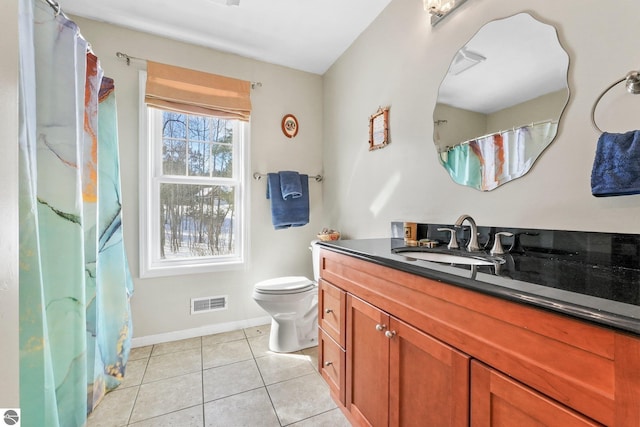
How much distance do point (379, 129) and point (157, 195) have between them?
5.97ft

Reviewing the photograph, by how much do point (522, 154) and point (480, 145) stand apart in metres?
0.20

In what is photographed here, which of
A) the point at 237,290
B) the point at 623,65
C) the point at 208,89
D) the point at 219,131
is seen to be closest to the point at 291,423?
the point at 237,290

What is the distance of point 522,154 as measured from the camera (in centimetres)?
112

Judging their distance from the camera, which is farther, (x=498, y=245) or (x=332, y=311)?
(x=332, y=311)

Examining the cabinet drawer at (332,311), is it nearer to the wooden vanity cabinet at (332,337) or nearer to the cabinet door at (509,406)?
the wooden vanity cabinet at (332,337)

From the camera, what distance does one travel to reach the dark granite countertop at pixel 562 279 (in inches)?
19.6

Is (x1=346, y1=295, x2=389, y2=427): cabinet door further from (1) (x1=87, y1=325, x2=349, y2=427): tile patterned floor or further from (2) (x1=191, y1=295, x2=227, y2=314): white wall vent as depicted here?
(2) (x1=191, y1=295, x2=227, y2=314): white wall vent

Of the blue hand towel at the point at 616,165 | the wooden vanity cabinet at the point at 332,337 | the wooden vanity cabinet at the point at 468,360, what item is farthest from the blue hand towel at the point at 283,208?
the blue hand towel at the point at 616,165

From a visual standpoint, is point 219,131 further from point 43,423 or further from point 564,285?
point 564,285

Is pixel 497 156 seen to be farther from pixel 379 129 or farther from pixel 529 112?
pixel 379 129

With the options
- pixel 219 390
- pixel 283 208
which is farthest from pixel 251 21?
pixel 219 390

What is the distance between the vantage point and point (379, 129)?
1905 mm

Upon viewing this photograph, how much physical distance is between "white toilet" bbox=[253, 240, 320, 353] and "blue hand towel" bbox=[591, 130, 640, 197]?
145cm

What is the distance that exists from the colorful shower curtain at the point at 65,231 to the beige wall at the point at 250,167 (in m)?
0.42
